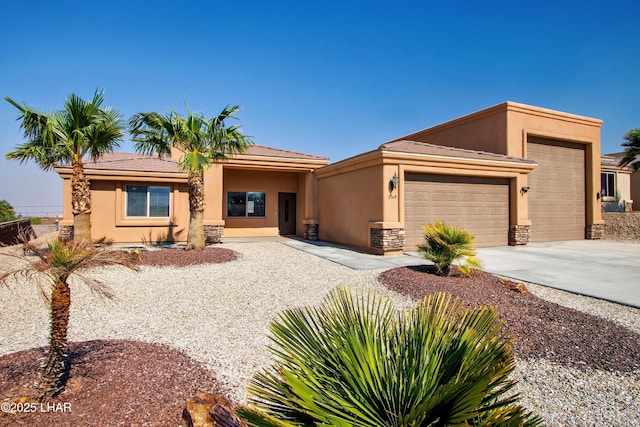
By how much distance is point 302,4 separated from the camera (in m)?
12.4

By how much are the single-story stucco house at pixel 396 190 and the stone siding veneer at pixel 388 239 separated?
0.11 feet

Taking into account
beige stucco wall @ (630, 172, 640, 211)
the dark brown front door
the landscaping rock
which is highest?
beige stucco wall @ (630, 172, 640, 211)

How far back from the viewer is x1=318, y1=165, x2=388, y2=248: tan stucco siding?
40.5ft

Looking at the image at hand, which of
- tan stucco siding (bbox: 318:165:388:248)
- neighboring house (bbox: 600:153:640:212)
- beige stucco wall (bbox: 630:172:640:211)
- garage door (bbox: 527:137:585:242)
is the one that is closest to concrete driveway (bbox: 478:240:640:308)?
garage door (bbox: 527:137:585:242)

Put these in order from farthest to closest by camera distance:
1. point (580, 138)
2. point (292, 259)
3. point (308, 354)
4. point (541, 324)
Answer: point (580, 138), point (292, 259), point (541, 324), point (308, 354)

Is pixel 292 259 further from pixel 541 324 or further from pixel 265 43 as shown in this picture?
pixel 265 43

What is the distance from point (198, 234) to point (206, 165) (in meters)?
2.38

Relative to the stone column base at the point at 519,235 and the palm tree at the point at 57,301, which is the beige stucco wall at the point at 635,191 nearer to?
the stone column base at the point at 519,235

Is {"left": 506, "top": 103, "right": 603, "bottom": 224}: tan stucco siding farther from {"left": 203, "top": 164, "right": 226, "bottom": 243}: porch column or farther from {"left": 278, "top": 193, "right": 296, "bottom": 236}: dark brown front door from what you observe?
{"left": 203, "top": 164, "right": 226, "bottom": 243}: porch column

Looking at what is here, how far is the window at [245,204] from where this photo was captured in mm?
17828

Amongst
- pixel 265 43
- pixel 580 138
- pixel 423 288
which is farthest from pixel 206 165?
pixel 580 138

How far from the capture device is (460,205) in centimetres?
1361

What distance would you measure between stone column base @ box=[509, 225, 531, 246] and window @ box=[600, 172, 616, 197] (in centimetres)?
1226

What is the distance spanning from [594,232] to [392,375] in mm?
20649
